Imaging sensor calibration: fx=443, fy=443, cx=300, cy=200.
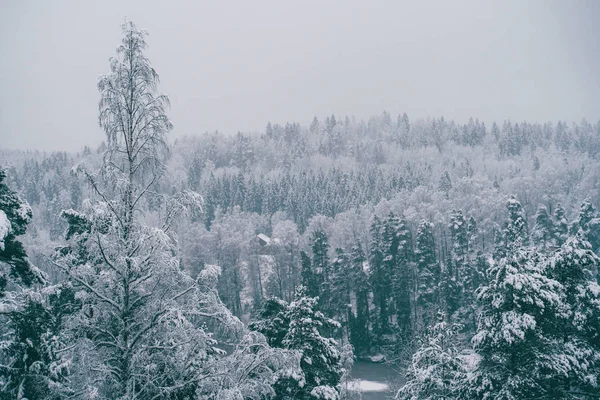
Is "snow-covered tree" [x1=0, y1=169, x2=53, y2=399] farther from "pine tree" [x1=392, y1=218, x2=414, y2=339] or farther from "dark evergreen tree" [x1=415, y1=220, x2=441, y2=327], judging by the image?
"dark evergreen tree" [x1=415, y1=220, x2=441, y2=327]

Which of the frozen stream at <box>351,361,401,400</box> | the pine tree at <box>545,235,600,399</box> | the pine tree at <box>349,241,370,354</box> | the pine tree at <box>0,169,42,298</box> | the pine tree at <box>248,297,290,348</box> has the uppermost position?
the pine tree at <box>0,169,42,298</box>

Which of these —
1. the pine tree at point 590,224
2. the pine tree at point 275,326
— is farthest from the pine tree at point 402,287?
the pine tree at point 275,326

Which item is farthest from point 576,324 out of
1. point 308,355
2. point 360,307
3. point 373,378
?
point 360,307

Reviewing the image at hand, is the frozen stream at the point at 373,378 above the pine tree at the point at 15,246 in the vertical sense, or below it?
below

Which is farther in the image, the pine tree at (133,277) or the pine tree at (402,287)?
the pine tree at (402,287)

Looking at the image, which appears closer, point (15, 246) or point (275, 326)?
point (15, 246)

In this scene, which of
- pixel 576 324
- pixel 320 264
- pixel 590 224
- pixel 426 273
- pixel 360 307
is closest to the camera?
pixel 576 324

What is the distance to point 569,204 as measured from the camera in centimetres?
9788

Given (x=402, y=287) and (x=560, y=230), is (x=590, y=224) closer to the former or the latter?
(x=560, y=230)

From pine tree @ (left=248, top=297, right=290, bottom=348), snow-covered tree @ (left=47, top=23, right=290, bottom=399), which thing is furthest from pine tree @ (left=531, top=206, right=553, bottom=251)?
snow-covered tree @ (left=47, top=23, right=290, bottom=399)

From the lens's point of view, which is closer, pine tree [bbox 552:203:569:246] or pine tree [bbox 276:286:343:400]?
pine tree [bbox 276:286:343:400]

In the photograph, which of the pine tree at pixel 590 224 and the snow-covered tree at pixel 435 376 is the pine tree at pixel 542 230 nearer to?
the pine tree at pixel 590 224

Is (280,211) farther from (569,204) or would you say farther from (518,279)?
(518,279)

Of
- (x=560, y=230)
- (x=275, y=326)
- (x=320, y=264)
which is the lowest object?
(x=320, y=264)
